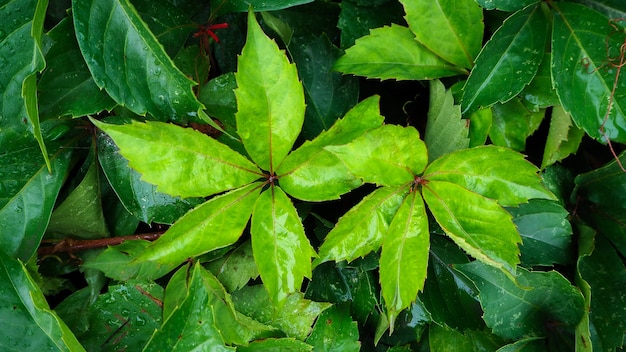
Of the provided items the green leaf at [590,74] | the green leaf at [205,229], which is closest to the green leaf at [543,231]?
the green leaf at [590,74]

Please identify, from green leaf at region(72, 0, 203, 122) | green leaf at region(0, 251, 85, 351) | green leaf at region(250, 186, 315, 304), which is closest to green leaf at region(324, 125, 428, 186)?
green leaf at region(250, 186, 315, 304)

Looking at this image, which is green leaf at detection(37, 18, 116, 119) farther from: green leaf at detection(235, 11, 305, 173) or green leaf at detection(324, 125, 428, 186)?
green leaf at detection(324, 125, 428, 186)

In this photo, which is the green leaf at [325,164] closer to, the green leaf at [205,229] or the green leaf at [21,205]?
the green leaf at [205,229]

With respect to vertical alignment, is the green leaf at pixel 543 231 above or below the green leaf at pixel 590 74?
below

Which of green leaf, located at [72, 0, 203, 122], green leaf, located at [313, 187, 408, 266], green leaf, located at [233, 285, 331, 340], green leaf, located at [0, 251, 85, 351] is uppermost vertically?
green leaf, located at [72, 0, 203, 122]

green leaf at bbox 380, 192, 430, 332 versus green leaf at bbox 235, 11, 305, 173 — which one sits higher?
green leaf at bbox 235, 11, 305, 173

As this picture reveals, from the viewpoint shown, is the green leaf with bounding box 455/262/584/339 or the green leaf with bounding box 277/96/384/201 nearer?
the green leaf with bounding box 277/96/384/201
